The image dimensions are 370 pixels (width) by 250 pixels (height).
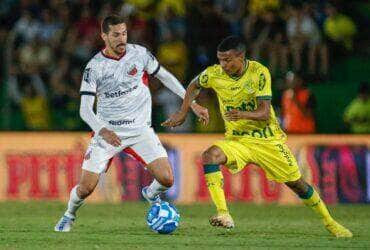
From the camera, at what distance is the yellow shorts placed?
12562 mm

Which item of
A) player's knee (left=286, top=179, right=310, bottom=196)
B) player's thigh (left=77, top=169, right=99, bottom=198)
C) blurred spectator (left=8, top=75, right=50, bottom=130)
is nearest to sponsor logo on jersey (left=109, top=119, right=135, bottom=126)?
player's thigh (left=77, top=169, right=99, bottom=198)

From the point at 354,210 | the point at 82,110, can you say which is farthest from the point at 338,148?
the point at 82,110

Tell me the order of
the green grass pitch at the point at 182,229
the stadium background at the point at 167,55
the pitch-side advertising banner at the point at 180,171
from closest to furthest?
the green grass pitch at the point at 182,229, the pitch-side advertising banner at the point at 180,171, the stadium background at the point at 167,55

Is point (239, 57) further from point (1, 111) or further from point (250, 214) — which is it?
point (1, 111)

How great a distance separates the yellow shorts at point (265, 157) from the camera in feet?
41.2

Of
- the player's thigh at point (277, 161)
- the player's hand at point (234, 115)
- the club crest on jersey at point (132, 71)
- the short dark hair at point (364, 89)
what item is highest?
the club crest on jersey at point (132, 71)

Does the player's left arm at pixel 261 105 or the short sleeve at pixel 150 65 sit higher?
the short sleeve at pixel 150 65

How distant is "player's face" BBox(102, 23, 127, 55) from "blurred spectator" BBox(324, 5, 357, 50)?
362 inches

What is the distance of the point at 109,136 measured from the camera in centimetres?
1226

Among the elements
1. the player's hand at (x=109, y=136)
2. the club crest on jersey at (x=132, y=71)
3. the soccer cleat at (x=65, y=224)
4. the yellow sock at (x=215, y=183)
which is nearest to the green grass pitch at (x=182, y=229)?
the soccer cleat at (x=65, y=224)

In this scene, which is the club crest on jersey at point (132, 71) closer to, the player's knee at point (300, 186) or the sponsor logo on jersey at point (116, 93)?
the sponsor logo on jersey at point (116, 93)

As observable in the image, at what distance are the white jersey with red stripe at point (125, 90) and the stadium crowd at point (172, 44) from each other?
7.81 metres

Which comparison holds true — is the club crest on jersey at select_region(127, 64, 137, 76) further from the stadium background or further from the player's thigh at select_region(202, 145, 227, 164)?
the stadium background

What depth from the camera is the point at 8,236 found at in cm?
1234
